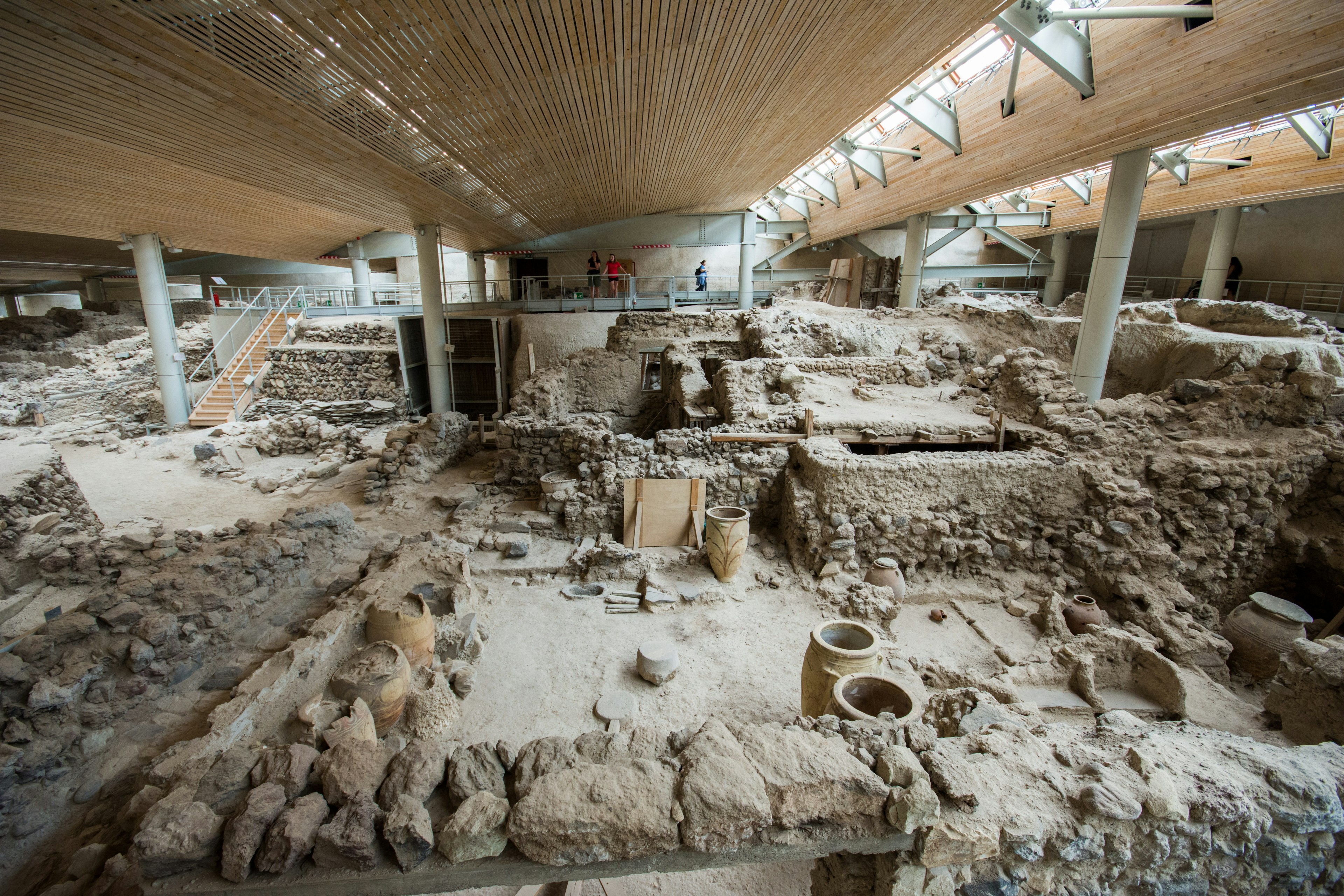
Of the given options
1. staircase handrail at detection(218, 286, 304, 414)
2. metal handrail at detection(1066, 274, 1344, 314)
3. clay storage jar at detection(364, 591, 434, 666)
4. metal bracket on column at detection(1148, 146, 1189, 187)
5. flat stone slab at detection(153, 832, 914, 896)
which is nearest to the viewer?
flat stone slab at detection(153, 832, 914, 896)

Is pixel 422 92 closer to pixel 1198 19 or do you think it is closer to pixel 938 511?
pixel 938 511

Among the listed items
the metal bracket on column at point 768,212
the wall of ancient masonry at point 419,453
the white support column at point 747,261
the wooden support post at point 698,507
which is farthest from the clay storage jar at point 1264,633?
the metal bracket on column at point 768,212

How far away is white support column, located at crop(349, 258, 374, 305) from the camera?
75.2 feet

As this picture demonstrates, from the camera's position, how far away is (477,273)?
22703 millimetres

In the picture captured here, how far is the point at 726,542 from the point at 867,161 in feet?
45.6

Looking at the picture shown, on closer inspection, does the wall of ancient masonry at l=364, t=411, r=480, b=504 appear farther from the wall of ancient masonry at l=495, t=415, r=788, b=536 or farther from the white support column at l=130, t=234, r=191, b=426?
the white support column at l=130, t=234, r=191, b=426

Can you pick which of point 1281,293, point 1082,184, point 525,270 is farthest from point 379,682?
point 1281,293

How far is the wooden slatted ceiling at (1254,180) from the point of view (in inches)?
458

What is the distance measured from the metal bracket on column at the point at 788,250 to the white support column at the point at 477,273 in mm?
9890

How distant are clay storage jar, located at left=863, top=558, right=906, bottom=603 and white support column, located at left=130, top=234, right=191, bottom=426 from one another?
59.7 feet

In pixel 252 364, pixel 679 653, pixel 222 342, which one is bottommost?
pixel 679 653

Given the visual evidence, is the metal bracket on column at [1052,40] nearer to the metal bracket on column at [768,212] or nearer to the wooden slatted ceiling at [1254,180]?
the wooden slatted ceiling at [1254,180]

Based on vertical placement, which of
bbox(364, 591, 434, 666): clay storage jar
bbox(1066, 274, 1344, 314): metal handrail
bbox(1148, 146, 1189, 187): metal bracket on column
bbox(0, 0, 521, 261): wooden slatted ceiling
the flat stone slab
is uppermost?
bbox(1148, 146, 1189, 187): metal bracket on column

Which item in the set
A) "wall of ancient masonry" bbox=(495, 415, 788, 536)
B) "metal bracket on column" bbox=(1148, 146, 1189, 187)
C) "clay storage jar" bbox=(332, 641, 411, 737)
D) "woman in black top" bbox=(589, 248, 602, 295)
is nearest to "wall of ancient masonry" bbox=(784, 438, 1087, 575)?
"wall of ancient masonry" bbox=(495, 415, 788, 536)
